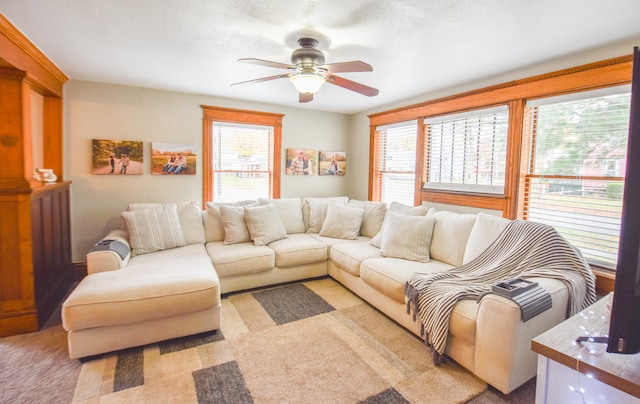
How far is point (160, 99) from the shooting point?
4027 mm

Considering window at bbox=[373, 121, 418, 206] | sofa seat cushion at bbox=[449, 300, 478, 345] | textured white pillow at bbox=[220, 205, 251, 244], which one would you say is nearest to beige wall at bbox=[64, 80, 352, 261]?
textured white pillow at bbox=[220, 205, 251, 244]

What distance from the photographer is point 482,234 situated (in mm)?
2803

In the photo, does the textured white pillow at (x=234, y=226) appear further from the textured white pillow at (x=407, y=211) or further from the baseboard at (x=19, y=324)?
the baseboard at (x=19, y=324)

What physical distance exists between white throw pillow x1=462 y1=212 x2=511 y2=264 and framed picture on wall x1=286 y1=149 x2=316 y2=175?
2881 millimetres

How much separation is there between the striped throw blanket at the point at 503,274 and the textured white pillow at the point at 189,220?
2.50 m

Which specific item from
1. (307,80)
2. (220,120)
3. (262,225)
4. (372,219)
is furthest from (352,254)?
(220,120)

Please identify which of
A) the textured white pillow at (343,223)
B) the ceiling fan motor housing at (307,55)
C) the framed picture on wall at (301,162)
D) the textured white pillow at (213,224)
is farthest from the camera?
the framed picture on wall at (301,162)

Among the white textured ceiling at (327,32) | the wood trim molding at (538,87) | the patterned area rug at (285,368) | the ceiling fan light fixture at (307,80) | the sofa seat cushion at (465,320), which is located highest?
the white textured ceiling at (327,32)

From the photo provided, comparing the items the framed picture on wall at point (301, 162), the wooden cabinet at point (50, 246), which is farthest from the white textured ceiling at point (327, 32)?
the framed picture on wall at point (301, 162)

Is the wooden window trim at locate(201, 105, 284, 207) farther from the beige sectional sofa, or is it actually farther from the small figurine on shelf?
the small figurine on shelf

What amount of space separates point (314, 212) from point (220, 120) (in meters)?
1.85

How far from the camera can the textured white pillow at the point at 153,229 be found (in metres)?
3.28

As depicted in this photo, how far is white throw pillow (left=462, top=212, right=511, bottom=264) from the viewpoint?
2729mm

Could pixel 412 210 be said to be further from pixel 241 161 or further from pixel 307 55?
pixel 241 161
